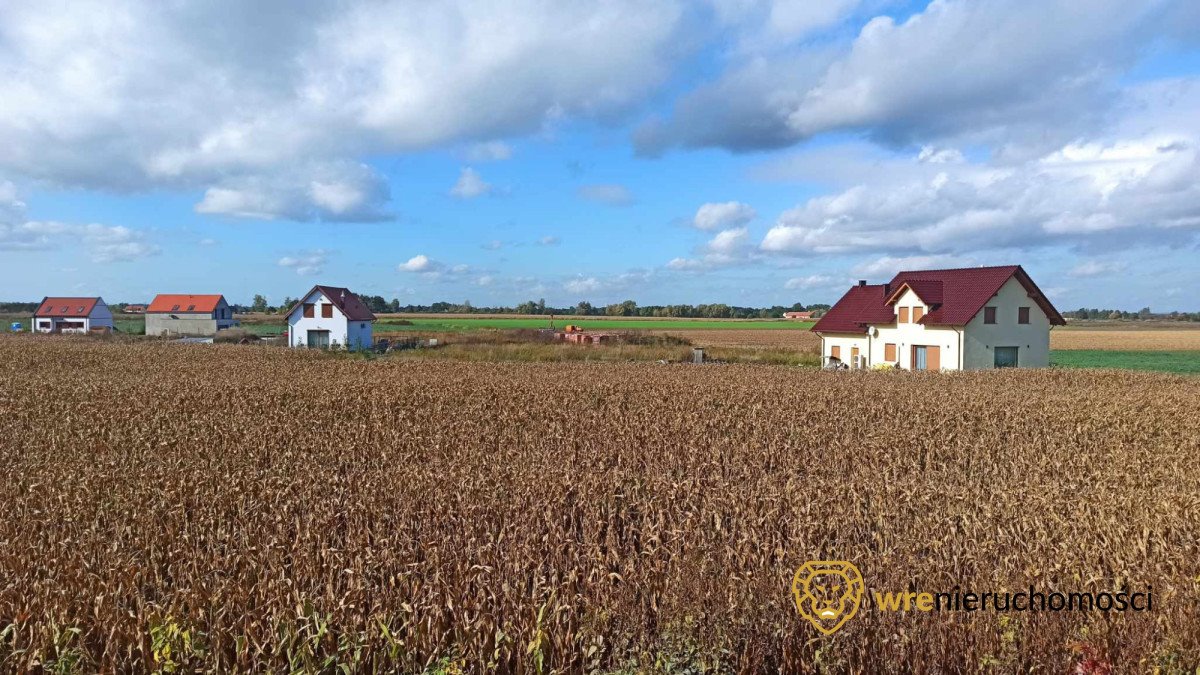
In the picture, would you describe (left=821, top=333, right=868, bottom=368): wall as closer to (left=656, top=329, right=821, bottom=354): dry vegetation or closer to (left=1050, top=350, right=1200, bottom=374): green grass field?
(left=656, top=329, right=821, bottom=354): dry vegetation

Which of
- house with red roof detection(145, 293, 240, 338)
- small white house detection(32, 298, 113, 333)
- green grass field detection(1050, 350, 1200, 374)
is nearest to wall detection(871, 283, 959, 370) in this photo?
green grass field detection(1050, 350, 1200, 374)

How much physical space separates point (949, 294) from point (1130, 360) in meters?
32.4

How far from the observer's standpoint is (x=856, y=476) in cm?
982

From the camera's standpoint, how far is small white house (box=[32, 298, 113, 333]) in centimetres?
9088

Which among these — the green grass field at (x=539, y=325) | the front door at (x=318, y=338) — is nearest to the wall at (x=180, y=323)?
the green grass field at (x=539, y=325)

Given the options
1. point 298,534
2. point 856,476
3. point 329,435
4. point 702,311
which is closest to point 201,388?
point 329,435

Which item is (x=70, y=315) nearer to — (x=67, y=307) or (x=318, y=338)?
(x=67, y=307)

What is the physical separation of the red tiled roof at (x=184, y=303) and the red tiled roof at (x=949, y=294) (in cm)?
7753

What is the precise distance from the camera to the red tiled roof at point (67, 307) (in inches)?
3607

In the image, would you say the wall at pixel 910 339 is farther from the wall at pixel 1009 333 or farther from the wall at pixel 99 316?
the wall at pixel 99 316

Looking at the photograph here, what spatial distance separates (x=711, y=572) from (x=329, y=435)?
30.2 ft

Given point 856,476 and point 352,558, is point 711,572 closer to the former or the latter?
point 352,558

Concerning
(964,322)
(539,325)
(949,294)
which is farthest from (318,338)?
(539,325)

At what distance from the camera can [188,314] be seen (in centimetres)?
8881
